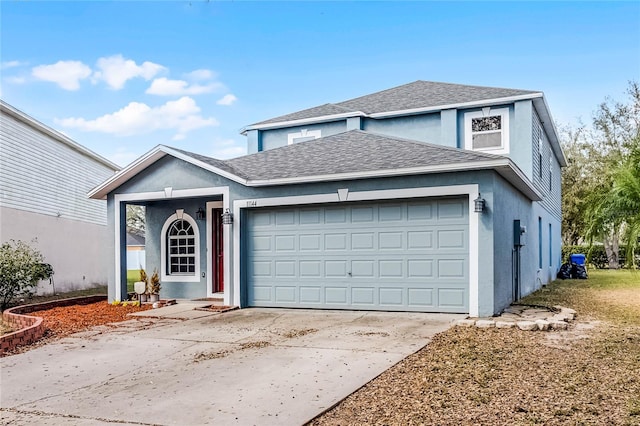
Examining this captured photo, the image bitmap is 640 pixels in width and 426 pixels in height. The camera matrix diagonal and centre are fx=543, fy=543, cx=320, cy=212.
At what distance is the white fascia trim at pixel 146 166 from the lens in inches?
472

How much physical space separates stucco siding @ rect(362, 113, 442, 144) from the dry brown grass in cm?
891

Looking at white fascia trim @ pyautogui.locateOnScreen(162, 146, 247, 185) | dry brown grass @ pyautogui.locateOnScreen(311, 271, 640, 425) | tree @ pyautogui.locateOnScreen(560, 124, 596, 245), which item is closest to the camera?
dry brown grass @ pyautogui.locateOnScreen(311, 271, 640, 425)

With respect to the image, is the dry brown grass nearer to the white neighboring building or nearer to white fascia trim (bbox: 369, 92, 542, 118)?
white fascia trim (bbox: 369, 92, 542, 118)

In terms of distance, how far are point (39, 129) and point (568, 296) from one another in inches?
677

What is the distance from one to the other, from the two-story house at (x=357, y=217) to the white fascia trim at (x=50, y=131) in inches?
210

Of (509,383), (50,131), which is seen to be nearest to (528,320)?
(509,383)

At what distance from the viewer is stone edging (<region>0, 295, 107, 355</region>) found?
309 inches

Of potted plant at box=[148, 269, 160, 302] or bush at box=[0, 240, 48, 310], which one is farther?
potted plant at box=[148, 269, 160, 302]

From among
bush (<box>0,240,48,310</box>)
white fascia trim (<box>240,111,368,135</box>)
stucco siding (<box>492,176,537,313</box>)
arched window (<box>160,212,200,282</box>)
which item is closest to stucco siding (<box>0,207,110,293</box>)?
bush (<box>0,240,48,310</box>)

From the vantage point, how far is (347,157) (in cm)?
1195

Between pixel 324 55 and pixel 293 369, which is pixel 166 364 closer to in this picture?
pixel 293 369

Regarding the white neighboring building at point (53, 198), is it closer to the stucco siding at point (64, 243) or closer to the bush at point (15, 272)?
the stucco siding at point (64, 243)

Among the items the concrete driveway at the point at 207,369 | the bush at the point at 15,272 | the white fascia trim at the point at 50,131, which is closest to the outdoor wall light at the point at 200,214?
the concrete driveway at the point at 207,369

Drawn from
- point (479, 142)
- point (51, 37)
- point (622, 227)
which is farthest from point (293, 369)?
point (51, 37)
